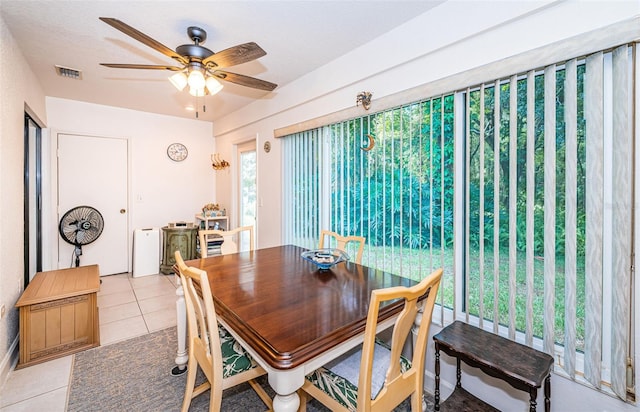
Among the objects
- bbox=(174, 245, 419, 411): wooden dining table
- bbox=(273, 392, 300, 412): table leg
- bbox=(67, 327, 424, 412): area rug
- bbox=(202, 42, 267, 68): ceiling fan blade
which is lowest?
bbox=(67, 327, 424, 412): area rug

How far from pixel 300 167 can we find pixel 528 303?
91.6 inches

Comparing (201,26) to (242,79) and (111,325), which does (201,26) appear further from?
(111,325)

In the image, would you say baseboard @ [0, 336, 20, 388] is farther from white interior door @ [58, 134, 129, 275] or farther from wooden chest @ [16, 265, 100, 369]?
white interior door @ [58, 134, 129, 275]

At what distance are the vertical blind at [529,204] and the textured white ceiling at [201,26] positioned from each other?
2.32 feet

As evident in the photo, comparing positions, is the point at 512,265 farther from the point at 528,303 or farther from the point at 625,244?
the point at 625,244

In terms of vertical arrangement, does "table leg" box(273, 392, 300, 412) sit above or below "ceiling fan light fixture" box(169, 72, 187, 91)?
below

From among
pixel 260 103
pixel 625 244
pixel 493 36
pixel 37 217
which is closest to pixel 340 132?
pixel 493 36

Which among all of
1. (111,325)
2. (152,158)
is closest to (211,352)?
(111,325)

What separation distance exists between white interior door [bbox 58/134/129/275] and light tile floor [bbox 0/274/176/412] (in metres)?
0.36

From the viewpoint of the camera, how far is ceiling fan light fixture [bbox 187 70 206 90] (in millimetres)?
1836

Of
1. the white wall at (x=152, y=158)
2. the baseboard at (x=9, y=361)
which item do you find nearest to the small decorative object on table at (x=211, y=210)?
the white wall at (x=152, y=158)

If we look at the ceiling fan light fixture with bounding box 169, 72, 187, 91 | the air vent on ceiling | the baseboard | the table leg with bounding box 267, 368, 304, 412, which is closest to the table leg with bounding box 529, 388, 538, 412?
the table leg with bounding box 267, 368, 304, 412

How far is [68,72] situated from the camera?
A: 2.87 m

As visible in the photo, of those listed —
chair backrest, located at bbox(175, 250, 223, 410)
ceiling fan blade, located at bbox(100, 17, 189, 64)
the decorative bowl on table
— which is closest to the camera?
chair backrest, located at bbox(175, 250, 223, 410)
